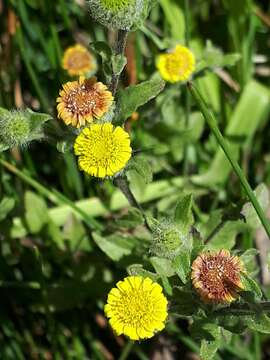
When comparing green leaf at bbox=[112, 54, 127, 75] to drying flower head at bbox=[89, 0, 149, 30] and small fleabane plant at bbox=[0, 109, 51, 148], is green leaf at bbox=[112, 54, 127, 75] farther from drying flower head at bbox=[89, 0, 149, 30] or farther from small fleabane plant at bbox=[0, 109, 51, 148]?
small fleabane plant at bbox=[0, 109, 51, 148]

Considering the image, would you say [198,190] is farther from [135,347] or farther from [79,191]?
[135,347]

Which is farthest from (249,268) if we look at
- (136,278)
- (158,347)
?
(158,347)

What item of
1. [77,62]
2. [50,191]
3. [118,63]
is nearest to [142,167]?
[118,63]

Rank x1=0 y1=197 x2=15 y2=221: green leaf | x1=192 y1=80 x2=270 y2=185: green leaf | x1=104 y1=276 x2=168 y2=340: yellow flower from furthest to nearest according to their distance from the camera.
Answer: x1=192 y1=80 x2=270 y2=185: green leaf → x1=0 y1=197 x2=15 y2=221: green leaf → x1=104 y1=276 x2=168 y2=340: yellow flower

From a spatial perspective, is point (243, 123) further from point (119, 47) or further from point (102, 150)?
point (102, 150)

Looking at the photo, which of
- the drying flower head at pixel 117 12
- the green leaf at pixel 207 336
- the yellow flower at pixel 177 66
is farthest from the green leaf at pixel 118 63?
the green leaf at pixel 207 336

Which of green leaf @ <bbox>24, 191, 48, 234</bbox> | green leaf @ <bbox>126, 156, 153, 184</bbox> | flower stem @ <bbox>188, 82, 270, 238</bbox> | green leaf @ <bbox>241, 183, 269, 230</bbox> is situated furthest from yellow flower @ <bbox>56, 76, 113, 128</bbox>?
green leaf @ <bbox>24, 191, 48, 234</bbox>
